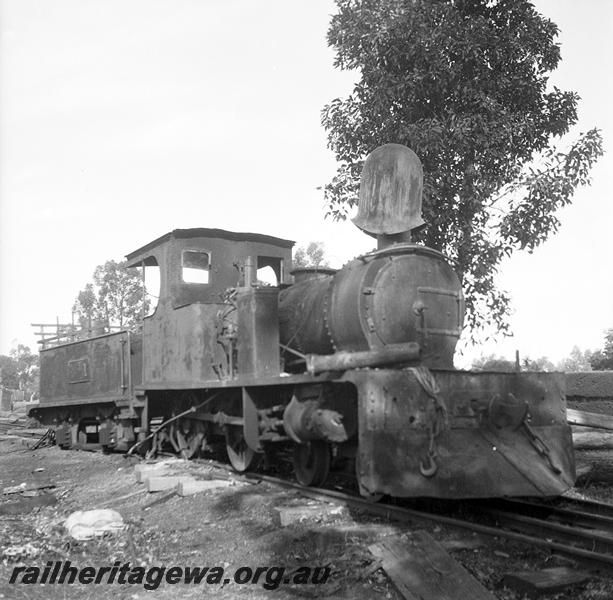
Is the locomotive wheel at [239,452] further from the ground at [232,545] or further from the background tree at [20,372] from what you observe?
the background tree at [20,372]

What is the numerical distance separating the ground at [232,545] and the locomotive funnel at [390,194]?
9.03 feet

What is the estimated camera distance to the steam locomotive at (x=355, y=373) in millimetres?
5719

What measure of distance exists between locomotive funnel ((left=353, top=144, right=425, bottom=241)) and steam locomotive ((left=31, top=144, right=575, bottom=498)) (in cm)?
1

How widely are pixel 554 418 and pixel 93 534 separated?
13.7 feet

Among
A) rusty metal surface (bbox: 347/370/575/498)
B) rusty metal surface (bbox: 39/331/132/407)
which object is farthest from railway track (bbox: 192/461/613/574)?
rusty metal surface (bbox: 39/331/132/407)

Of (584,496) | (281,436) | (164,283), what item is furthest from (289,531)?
(164,283)

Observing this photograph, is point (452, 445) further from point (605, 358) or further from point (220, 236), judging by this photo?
point (605, 358)

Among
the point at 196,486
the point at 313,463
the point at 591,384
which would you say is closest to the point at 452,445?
the point at 313,463

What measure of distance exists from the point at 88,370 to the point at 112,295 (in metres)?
24.5

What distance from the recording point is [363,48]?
11.9m

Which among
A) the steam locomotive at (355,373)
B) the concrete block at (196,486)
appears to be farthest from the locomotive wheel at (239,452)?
the concrete block at (196,486)

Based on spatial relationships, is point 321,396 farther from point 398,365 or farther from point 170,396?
point 170,396

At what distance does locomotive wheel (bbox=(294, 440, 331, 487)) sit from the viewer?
282 inches

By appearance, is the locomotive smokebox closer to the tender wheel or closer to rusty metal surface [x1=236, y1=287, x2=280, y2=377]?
rusty metal surface [x1=236, y1=287, x2=280, y2=377]
